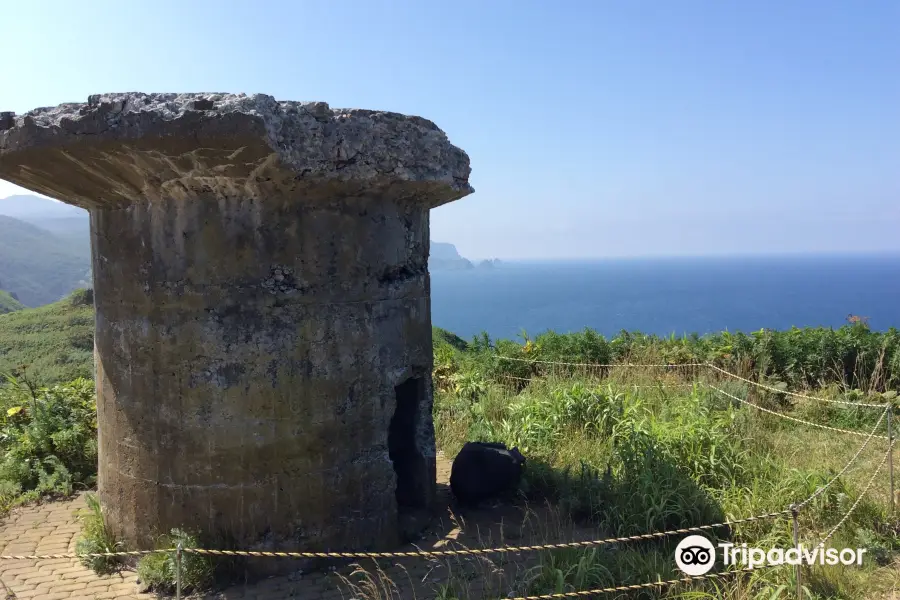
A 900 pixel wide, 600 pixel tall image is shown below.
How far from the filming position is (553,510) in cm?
503

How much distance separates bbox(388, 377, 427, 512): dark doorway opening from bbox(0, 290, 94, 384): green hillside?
37.2ft

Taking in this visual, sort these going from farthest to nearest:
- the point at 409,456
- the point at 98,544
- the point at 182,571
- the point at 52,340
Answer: the point at 52,340 → the point at 409,456 → the point at 98,544 → the point at 182,571

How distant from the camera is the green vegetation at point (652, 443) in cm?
405

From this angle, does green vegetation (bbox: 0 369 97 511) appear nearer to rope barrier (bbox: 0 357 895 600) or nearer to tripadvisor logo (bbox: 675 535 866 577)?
rope barrier (bbox: 0 357 895 600)

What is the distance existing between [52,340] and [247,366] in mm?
19329

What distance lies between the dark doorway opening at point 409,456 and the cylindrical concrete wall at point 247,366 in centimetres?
64

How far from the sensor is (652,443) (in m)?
5.79

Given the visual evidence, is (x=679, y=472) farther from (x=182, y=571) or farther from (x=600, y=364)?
(x=600, y=364)

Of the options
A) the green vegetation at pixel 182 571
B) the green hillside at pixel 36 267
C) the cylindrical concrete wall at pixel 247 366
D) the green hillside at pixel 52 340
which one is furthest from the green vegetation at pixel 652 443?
the green hillside at pixel 36 267

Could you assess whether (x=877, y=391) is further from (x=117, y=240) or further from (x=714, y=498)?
(x=117, y=240)

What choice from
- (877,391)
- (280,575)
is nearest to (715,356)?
(877,391)

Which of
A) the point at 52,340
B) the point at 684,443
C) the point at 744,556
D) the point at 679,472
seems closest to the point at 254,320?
the point at 744,556

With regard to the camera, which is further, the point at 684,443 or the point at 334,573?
the point at 684,443

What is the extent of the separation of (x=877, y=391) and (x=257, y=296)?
894 centimetres
